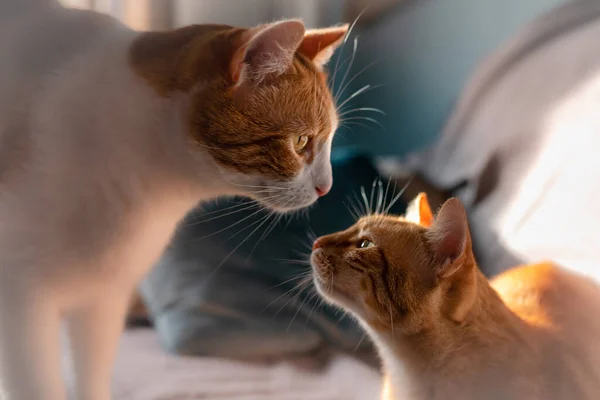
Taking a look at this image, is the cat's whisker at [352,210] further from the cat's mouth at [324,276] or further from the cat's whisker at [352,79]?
the cat's mouth at [324,276]

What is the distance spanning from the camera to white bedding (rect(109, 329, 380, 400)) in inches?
31.1

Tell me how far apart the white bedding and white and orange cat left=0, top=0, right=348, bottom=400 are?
22cm

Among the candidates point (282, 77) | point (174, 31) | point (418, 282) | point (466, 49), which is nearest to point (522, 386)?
point (418, 282)

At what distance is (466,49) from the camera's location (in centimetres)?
139

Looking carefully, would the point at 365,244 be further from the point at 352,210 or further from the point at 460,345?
the point at 352,210

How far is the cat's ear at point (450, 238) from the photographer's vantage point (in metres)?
0.53

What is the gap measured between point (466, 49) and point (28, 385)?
119cm

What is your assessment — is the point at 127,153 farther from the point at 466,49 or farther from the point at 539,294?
Result: the point at 466,49

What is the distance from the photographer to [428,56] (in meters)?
1.38

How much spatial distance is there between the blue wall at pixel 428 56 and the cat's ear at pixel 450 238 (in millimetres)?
602

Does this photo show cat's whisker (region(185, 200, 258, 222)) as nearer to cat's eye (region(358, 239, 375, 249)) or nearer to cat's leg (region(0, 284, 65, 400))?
cat's eye (region(358, 239, 375, 249))

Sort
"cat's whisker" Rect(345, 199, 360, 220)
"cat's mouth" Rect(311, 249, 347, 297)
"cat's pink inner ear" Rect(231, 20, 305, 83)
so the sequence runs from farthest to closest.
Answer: "cat's whisker" Rect(345, 199, 360, 220) < "cat's mouth" Rect(311, 249, 347, 297) < "cat's pink inner ear" Rect(231, 20, 305, 83)

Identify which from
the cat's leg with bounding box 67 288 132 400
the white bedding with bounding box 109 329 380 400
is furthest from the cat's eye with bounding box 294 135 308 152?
the white bedding with bounding box 109 329 380 400

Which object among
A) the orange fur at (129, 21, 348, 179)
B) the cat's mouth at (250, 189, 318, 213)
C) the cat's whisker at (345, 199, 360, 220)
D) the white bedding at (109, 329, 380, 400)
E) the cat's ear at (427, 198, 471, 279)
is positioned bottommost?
the white bedding at (109, 329, 380, 400)
